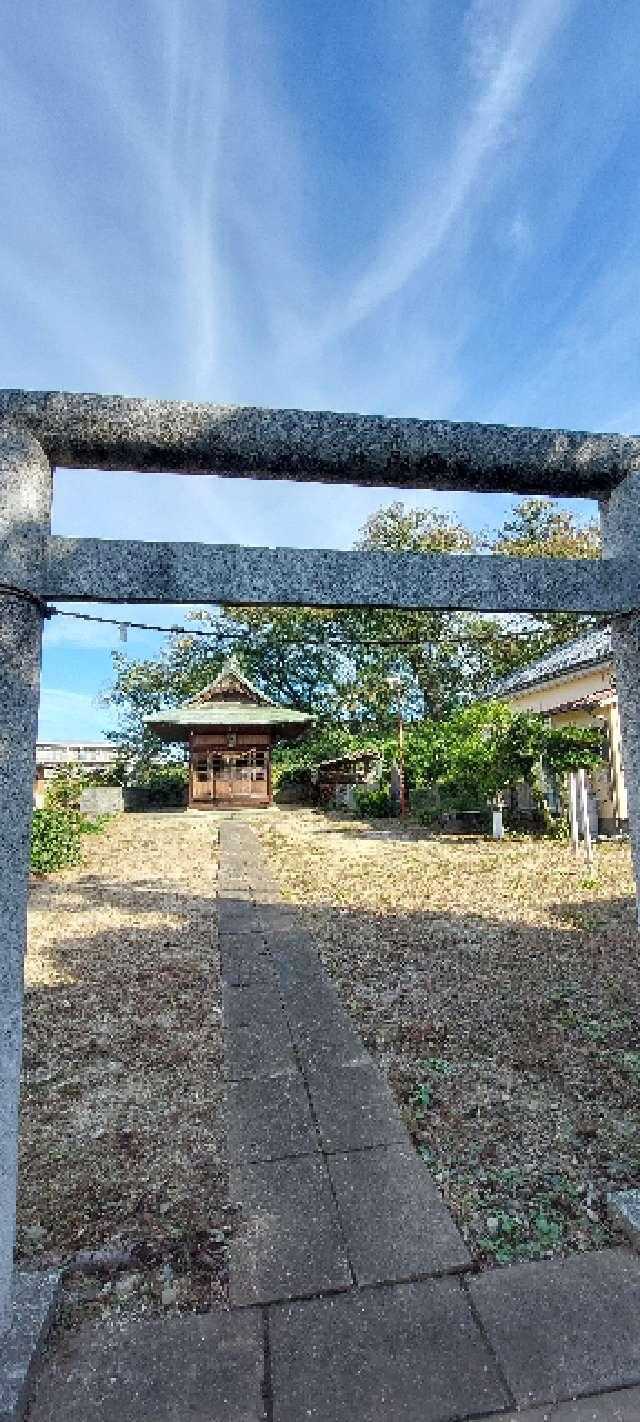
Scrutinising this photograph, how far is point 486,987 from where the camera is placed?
561 centimetres

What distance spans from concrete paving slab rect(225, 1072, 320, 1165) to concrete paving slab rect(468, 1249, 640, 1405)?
1.17 meters

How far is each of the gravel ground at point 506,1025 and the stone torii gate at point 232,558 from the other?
5.25 feet

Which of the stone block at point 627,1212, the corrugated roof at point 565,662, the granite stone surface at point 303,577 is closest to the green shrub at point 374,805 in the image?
the corrugated roof at point 565,662

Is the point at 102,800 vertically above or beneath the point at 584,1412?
above

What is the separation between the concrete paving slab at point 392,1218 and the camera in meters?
A: 2.52

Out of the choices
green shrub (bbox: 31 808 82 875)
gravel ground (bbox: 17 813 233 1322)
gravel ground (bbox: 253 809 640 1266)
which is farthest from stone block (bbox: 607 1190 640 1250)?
green shrub (bbox: 31 808 82 875)

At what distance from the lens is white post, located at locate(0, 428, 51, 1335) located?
2164 mm

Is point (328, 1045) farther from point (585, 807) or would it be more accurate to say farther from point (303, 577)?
point (585, 807)

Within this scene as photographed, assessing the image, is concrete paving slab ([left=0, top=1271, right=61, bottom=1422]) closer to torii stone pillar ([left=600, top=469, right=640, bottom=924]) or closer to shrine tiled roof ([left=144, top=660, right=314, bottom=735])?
torii stone pillar ([left=600, top=469, right=640, bottom=924])

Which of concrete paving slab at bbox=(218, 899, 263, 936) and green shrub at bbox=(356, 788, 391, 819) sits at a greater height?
green shrub at bbox=(356, 788, 391, 819)

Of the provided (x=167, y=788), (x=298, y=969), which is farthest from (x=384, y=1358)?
(x=167, y=788)

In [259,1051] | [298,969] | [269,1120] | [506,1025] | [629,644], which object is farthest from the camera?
[298,969]

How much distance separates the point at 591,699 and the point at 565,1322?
14169 millimetres

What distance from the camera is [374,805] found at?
2286 cm
